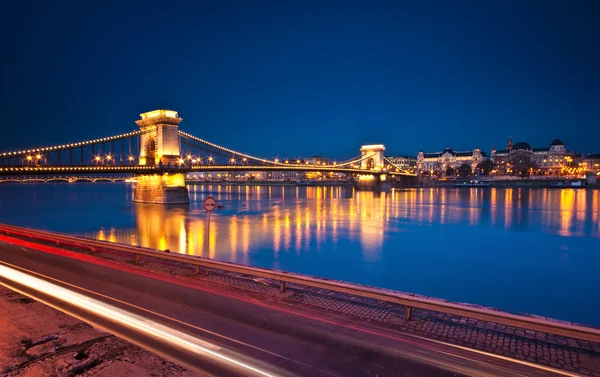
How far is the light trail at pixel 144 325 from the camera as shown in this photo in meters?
5.90

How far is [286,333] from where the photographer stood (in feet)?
22.8

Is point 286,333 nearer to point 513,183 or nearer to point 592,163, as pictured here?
point 513,183

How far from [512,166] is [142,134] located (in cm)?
14870

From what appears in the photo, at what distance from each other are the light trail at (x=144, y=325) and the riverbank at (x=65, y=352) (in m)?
0.49

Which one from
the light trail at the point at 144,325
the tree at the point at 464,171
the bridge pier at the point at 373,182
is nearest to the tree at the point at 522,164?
the tree at the point at 464,171

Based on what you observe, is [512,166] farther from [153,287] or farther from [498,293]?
[153,287]

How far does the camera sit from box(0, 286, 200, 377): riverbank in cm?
564

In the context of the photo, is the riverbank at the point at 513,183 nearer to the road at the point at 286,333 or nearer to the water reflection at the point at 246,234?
the water reflection at the point at 246,234

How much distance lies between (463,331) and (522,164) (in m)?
166

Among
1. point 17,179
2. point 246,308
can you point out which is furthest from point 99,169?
point 17,179

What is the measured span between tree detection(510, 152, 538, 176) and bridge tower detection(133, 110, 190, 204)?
447 feet

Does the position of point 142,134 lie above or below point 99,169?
above

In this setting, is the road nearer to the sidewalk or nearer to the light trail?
the light trail

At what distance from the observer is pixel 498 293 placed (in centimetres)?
1463
